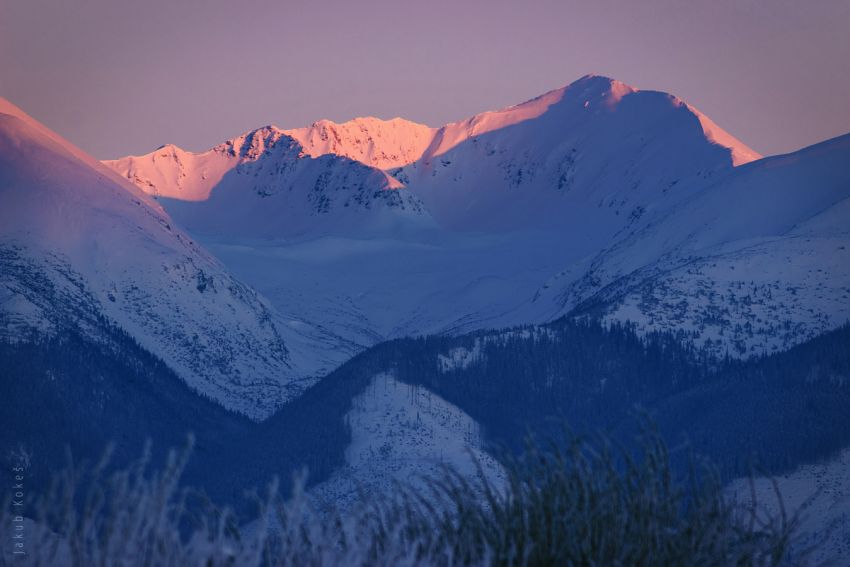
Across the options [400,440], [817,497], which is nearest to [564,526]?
[817,497]

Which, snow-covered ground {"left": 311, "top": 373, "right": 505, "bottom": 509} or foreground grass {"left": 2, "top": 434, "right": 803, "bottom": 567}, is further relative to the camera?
snow-covered ground {"left": 311, "top": 373, "right": 505, "bottom": 509}

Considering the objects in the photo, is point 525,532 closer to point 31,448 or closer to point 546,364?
point 31,448

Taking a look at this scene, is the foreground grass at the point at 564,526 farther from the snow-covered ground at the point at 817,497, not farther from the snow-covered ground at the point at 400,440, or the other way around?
the snow-covered ground at the point at 400,440

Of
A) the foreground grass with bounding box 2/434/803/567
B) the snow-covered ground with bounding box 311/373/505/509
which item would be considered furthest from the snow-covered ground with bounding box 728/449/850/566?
the foreground grass with bounding box 2/434/803/567

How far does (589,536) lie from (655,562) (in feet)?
6.13

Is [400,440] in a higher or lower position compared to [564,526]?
higher

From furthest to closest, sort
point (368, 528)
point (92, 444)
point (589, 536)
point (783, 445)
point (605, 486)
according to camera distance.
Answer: point (92, 444), point (783, 445), point (368, 528), point (605, 486), point (589, 536)

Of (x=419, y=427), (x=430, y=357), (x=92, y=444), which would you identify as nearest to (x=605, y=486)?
(x=419, y=427)

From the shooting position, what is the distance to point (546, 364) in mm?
194875

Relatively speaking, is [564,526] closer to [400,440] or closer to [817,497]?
[817,497]

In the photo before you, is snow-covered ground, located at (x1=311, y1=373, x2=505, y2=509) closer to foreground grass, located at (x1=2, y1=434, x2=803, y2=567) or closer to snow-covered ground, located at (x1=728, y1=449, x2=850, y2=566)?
snow-covered ground, located at (x1=728, y1=449, x2=850, y2=566)

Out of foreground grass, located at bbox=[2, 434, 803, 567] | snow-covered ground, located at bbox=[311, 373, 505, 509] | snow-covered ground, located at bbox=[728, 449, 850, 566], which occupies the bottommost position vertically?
foreground grass, located at bbox=[2, 434, 803, 567]

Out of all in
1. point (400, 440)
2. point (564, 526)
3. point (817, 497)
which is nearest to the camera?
point (564, 526)

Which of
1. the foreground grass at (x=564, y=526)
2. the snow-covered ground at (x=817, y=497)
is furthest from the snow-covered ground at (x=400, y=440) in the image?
the foreground grass at (x=564, y=526)
